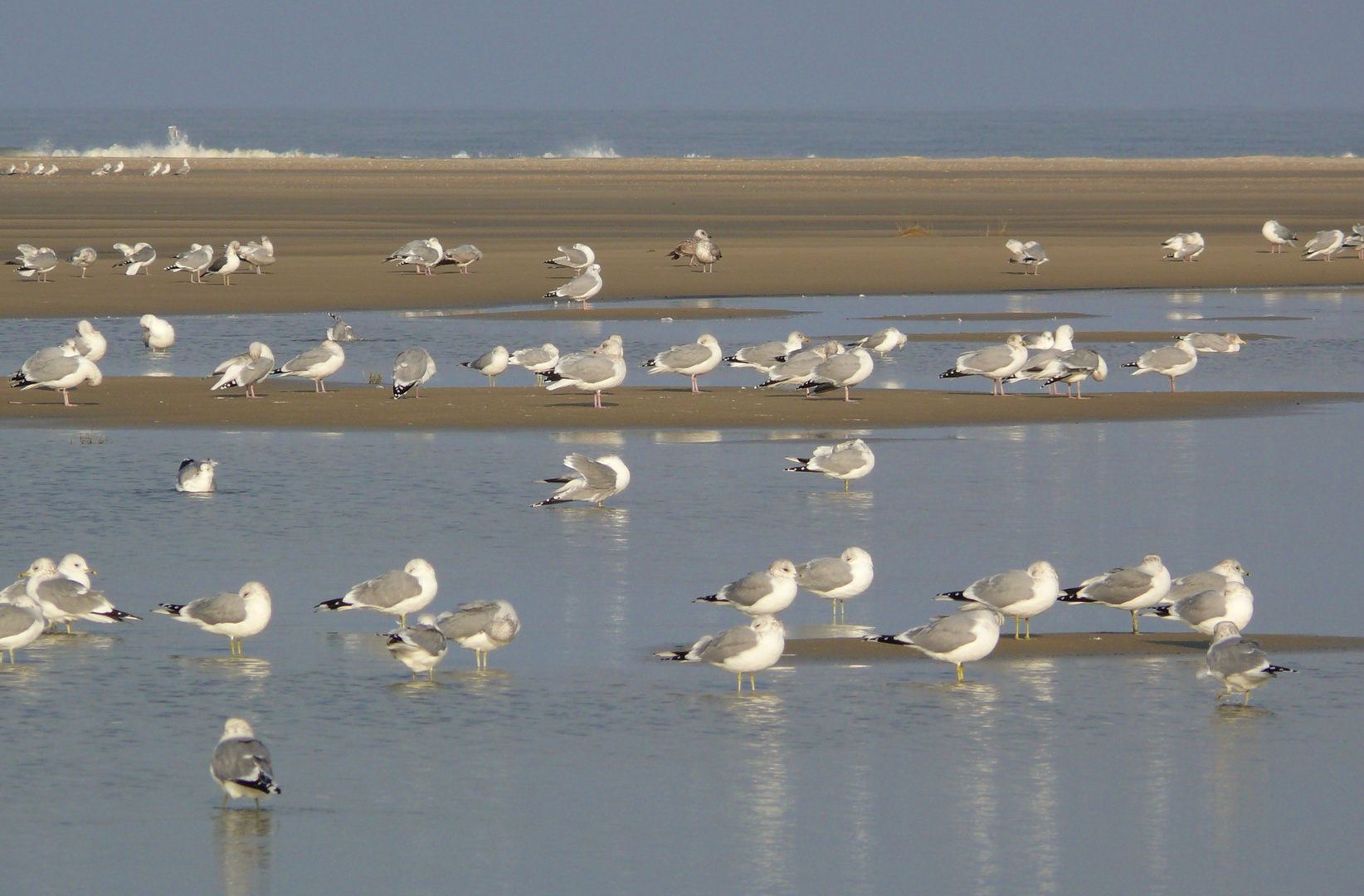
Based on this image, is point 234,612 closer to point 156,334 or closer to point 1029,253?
point 156,334

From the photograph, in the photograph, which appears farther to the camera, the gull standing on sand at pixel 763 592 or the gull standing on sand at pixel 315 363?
the gull standing on sand at pixel 315 363

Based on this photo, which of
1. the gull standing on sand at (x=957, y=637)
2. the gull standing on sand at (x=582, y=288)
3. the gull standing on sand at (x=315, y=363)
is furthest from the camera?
the gull standing on sand at (x=582, y=288)

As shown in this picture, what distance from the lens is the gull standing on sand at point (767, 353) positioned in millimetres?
22297

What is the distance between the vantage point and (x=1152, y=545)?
14.4m

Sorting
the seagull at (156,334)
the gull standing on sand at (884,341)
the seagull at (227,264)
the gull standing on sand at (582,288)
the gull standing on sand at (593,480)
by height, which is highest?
the seagull at (227,264)

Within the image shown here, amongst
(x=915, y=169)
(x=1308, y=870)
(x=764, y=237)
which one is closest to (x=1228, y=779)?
(x=1308, y=870)

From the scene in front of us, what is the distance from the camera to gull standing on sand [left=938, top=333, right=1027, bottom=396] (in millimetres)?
21969

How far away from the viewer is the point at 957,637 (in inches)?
421

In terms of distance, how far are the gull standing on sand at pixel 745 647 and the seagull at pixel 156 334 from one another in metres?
17.0

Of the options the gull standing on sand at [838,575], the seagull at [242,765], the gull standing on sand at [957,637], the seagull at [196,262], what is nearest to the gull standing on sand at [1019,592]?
the gull standing on sand at [957,637]

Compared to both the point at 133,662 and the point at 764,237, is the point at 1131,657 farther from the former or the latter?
the point at 764,237

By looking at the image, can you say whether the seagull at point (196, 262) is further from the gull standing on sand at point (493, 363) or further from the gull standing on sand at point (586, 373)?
the gull standing on sand at point (586, 373)

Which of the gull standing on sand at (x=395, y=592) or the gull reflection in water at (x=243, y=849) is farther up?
the gull standing on sand at (x=395, y=592)

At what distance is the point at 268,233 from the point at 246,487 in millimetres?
33449
